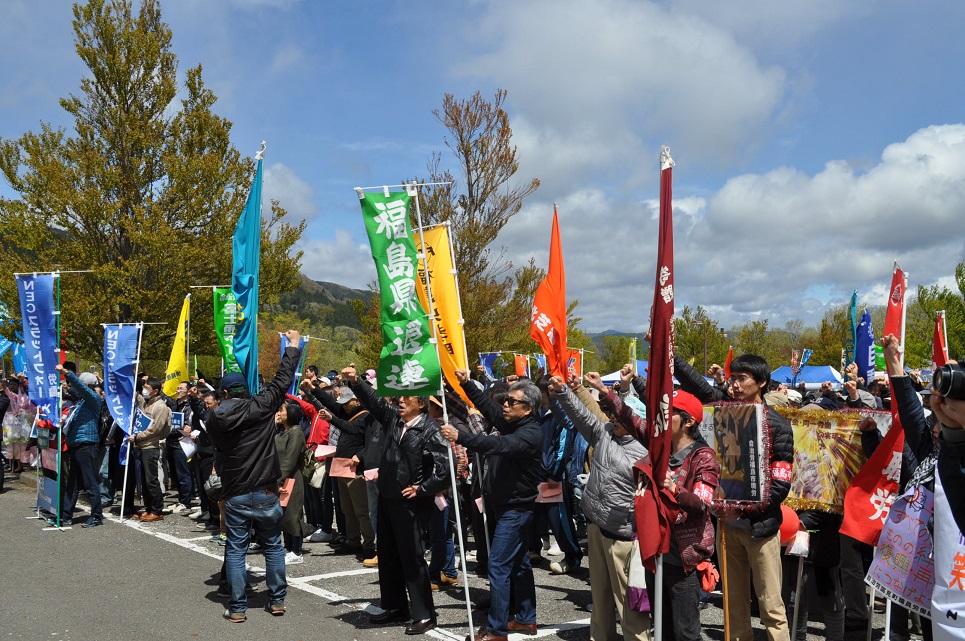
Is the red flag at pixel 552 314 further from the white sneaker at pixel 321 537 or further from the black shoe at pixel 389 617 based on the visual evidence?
the white sneaker at pixel 321 537

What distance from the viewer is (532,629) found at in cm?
666

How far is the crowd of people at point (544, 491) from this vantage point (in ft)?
16.6

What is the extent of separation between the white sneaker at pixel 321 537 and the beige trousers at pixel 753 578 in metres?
6.76

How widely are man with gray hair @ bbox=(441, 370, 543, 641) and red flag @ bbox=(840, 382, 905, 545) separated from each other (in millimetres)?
2390

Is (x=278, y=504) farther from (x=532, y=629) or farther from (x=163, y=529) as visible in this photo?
(x=163, y=529)

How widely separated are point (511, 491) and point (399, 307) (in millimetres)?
1780

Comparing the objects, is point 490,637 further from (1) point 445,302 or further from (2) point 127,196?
(2) point 127,196

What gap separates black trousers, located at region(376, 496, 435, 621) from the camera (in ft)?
22.6

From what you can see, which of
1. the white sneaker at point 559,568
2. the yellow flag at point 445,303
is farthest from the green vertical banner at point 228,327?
the white sneaker at point 559,568

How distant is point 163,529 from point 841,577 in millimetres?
9431

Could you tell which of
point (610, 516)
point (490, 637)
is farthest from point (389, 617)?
point (610, 516)

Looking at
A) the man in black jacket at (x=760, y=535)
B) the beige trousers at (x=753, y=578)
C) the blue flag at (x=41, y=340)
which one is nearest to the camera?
the man in black jacket at (x=760, y=535)

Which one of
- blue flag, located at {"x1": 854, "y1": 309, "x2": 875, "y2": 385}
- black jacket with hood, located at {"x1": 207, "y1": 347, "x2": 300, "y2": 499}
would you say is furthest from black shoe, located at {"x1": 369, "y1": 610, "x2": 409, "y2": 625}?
blue flag, located at {"x1": 854, "y1": 309, "x2": 875, "y2": 385}

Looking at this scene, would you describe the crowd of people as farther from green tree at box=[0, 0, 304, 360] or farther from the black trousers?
green tree at box=[0, 0, 304, 360]
